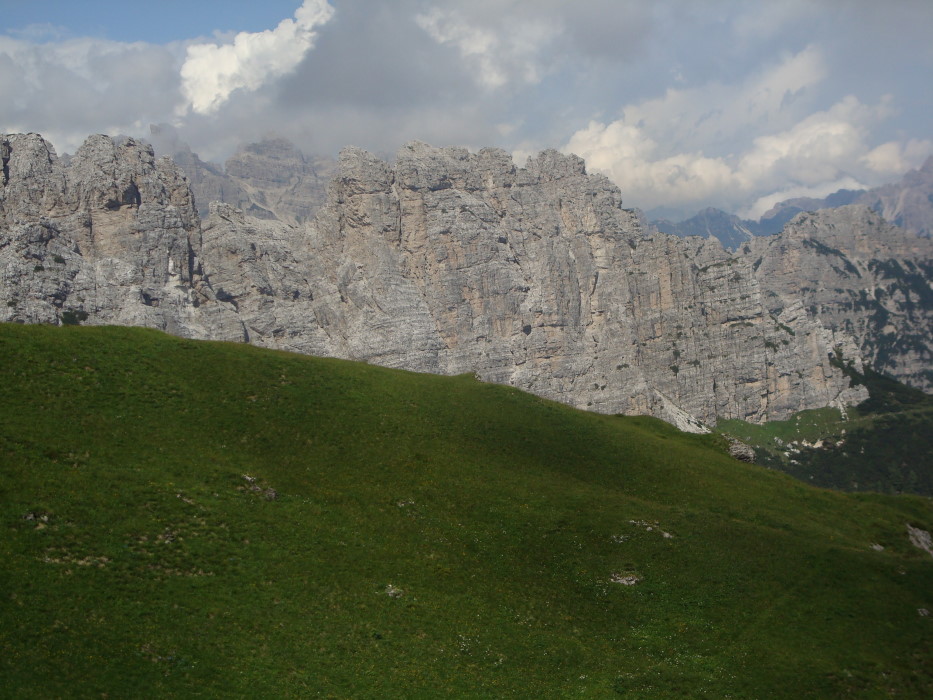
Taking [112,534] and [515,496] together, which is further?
Answer: [515,496]

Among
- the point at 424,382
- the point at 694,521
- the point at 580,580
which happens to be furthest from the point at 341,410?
the point at 694,521

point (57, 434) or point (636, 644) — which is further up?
point (57, 434)

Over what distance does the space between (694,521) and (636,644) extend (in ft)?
55.8

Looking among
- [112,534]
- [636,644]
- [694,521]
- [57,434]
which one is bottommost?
[636,644]

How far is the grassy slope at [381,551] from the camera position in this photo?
3588 centimetres

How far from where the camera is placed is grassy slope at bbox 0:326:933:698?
35875mm

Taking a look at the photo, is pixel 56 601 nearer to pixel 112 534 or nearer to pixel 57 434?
pixel 112 534

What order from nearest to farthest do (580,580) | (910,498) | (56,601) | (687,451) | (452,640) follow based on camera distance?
(56,601) < (452,640) < (580,580) < (687,451) < (910,498)

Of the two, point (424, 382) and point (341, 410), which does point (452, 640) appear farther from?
point (424, 382)

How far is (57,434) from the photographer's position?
4891 centimetres

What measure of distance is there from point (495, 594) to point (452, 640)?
229 inches

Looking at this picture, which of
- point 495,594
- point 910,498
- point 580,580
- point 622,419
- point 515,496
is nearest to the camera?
point 495,594

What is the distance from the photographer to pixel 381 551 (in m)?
47.2

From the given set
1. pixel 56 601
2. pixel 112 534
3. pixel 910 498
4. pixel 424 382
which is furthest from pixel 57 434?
pixel 910 498
